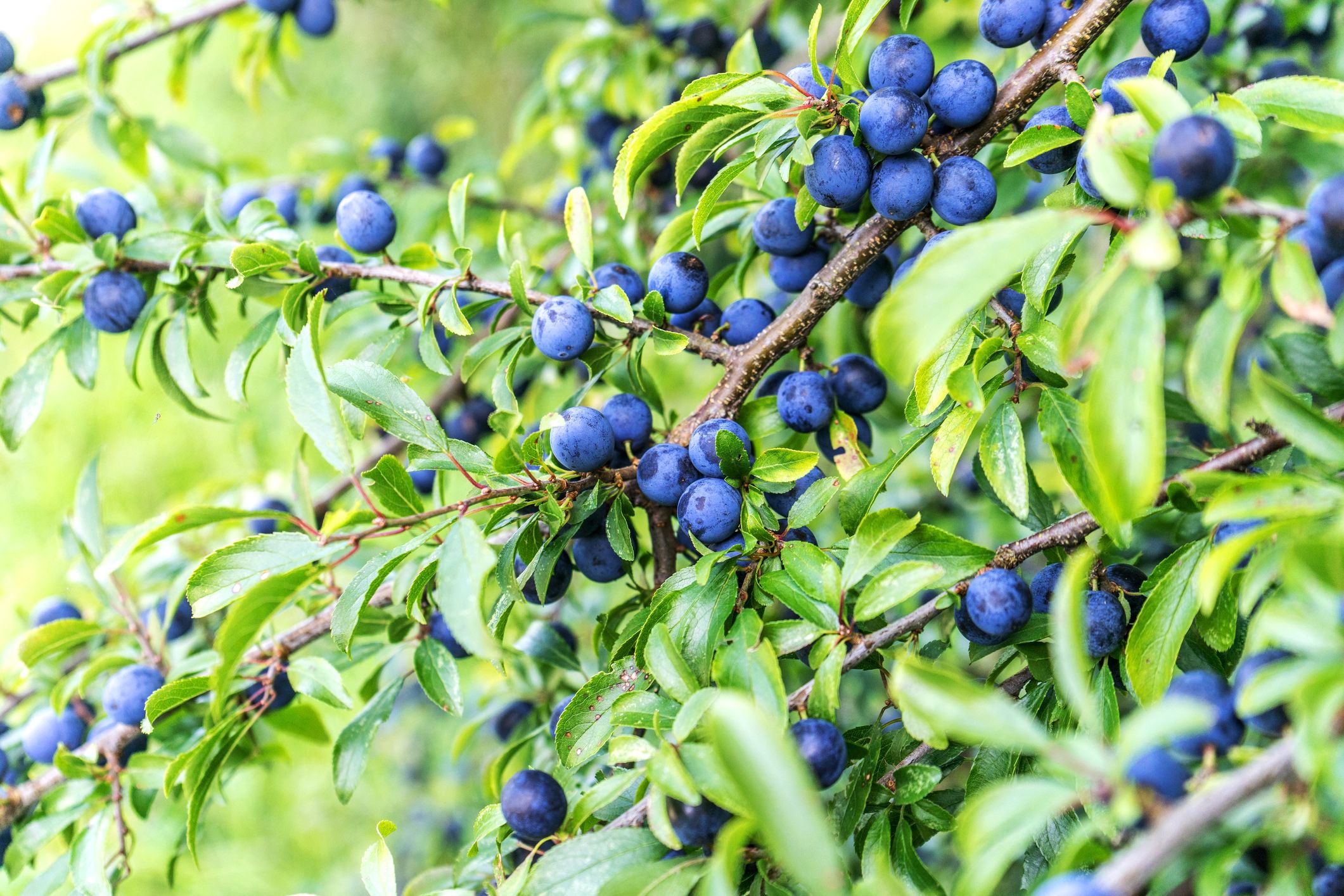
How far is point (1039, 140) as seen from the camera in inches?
34.3

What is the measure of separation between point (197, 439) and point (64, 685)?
110 inches

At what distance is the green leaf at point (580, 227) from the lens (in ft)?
3.34

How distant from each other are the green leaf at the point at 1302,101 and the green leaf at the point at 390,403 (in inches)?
30.7

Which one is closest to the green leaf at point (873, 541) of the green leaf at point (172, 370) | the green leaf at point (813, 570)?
the green leaf at point (813, 570)

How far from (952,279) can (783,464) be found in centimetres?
34

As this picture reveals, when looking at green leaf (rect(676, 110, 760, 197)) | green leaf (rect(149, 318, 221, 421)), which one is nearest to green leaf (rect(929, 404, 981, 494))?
green leaf (rect(676, 110, 760, 197))

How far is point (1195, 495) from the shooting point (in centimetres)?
75

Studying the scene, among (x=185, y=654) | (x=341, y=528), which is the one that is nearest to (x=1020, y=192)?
(x=341, y=528)

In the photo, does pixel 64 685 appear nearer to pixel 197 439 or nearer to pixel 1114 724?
pixel 1114 724

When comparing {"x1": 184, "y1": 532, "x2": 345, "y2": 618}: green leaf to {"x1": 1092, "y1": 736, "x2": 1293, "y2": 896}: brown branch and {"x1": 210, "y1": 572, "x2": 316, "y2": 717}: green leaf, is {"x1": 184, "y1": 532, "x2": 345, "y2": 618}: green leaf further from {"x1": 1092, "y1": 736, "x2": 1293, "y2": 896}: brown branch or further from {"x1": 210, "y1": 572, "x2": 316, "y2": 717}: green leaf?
{"x1": 1092, "y1": 736, "x2": 1293, "y2": 896}: brown branch

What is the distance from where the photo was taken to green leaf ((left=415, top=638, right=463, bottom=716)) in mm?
1007

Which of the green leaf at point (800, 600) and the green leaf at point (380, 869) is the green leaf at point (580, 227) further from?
the green leaf at point (380, 869)

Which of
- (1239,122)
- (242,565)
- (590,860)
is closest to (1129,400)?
(1239,122)

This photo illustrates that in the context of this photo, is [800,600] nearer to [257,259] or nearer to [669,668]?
[669,668]
